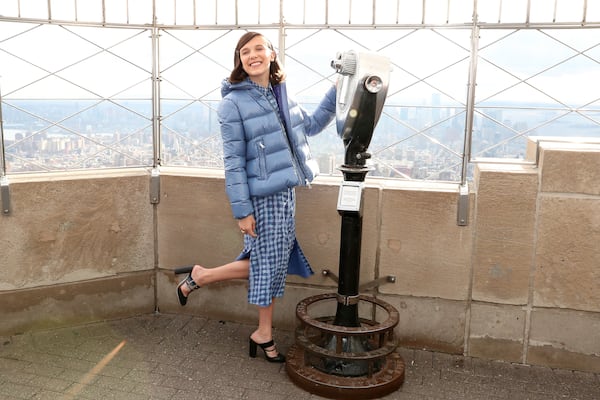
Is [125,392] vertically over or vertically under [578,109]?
under

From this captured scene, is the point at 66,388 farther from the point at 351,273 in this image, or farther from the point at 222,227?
the point at 351,273

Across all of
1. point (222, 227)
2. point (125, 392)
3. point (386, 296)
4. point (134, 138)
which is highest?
point (134, 138)

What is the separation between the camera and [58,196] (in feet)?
13.5

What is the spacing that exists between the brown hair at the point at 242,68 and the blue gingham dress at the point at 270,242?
0.08 metres

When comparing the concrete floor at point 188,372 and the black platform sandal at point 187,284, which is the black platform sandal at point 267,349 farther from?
the black platform sandal at point 187,284

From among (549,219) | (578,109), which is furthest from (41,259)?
(578,109)

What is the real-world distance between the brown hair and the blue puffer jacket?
51mm

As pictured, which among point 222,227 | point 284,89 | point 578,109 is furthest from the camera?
point 222,227

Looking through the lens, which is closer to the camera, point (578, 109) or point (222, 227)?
point (578, 109)

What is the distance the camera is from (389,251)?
4.02 m

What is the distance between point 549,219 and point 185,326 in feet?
8.11

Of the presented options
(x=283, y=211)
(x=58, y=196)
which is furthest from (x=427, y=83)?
(x=58, y=196)

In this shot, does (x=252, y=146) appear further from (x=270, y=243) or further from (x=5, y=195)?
(x=5, y=195)

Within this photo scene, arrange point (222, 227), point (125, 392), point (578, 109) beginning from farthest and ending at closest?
point (222, 227), point (578, 109), point (125, 392)
